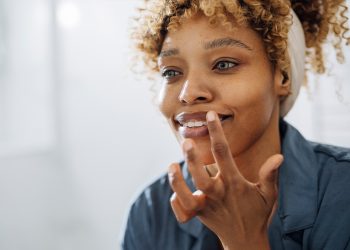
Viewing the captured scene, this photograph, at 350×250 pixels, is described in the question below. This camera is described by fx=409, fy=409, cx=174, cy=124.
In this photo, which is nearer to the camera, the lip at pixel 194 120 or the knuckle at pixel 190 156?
the knuckle at pixel 190 156

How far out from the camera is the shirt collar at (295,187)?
855 millimetres

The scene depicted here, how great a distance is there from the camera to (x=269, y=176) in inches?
25.6

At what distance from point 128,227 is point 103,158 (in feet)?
2.38

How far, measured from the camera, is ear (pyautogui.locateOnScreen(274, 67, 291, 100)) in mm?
901

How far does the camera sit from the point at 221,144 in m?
0.63

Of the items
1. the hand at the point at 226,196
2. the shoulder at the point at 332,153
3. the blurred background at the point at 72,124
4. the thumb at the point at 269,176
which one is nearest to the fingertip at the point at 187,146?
the hand at the point at 226,196

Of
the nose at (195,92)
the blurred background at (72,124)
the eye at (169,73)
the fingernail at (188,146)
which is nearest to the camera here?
the fingernail at (188,146)

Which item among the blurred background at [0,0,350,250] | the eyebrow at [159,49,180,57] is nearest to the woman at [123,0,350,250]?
the eyebrow at [159,49,180,57]

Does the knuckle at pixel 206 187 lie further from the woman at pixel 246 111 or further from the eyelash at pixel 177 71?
the eyelash at pixel 177 71

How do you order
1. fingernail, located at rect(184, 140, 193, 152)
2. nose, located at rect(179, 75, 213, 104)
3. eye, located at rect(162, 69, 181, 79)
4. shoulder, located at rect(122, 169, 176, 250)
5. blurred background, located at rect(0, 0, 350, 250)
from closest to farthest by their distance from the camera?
fingernail, located at rect(184, 140, 193, 152) < nose, located at rect(179, 75, 213, 104) < eye, located at rect(162, 69, 181, 79) < shoulder, located at rect(122, 169, 176, 250) < blurred background, located at rect(0, 0, 350, 250)

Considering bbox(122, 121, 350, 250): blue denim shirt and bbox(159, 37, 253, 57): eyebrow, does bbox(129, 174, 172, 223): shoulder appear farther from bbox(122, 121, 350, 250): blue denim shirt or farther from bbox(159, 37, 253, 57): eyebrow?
bbox(159, 37, 253, 57): eyebrow

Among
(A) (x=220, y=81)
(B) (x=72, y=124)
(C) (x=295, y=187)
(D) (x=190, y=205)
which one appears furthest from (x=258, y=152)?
(B) (x=72, y=124)

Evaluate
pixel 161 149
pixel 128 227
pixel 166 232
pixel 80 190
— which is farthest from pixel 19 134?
pixel 166 232

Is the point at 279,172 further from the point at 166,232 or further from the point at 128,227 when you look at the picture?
the point at 128,227
